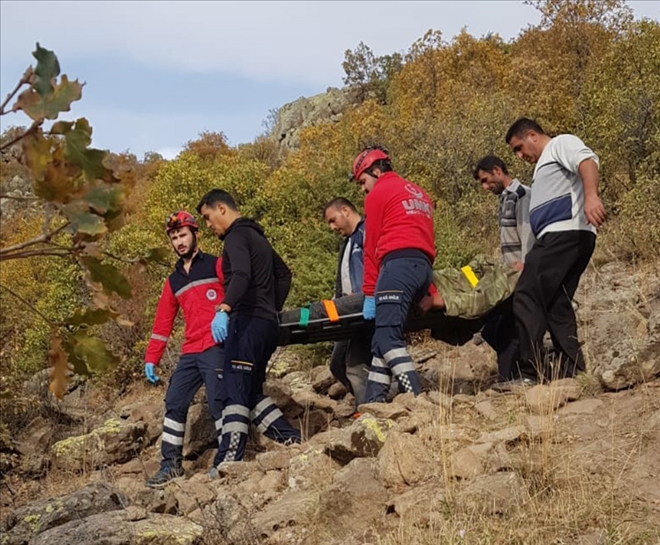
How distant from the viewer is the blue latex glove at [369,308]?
612cm

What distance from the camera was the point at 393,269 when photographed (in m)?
5.90

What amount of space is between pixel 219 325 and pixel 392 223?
1375 millimetres

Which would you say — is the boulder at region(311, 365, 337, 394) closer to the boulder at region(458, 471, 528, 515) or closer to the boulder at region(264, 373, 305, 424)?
the boulder at region(264, 373, 305, 424)

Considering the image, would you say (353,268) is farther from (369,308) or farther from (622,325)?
(622,325)

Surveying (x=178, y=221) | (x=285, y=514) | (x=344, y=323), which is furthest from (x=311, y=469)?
(x=178, y=221)

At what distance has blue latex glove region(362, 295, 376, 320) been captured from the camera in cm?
612

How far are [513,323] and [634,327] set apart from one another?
138cm

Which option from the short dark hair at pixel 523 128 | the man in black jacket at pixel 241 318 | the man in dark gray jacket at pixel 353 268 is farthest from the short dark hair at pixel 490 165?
the man in black jacket at pixel 241 318

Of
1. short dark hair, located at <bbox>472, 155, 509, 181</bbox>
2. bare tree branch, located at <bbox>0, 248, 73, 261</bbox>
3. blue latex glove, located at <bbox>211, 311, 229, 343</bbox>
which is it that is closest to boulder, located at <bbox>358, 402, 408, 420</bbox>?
blue latex glove, located at <bbox>211, 311, 229, 343</bbox>

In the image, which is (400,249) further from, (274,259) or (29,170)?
(29,170)

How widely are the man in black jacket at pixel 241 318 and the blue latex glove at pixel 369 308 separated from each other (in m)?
0.67

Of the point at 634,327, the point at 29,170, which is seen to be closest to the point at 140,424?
the point at 634,327

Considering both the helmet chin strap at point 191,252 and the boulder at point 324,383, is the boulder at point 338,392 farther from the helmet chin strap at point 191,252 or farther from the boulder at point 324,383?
the helmet chin strap at point 191,252

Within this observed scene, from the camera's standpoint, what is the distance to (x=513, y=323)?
650 centimetres
